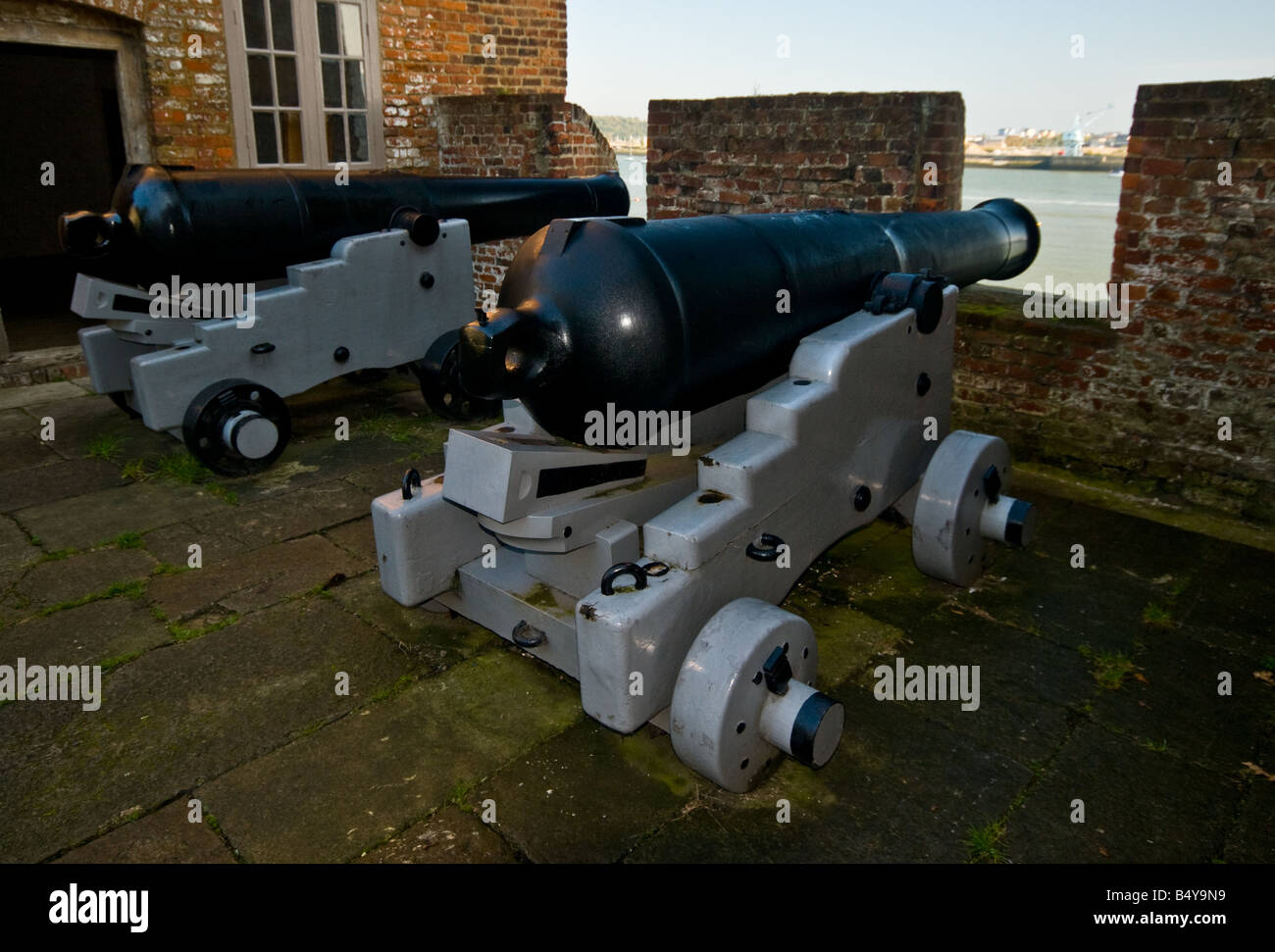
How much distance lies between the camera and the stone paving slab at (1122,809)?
6.63ft

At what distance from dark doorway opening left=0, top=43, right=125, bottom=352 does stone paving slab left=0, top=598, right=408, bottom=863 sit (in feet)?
32.1

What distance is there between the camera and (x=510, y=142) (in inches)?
287

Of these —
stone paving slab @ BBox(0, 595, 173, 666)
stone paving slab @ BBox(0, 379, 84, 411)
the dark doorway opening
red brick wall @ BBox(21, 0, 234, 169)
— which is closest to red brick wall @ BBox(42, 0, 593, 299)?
red brick wall @ BBox(21, 0, 234, 169)

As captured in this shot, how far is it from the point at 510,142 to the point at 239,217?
348cm

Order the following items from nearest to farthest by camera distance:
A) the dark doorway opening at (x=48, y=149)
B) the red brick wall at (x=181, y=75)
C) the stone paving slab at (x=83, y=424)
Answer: the stone paving slab at (x=83, y=424)
the red brick wall at (x=181, y=75)
the dark doorway opening at (x=48, y=149)

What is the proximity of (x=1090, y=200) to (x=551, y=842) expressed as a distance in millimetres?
27475

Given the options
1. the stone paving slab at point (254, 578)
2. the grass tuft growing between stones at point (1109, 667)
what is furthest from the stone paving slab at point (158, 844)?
the grass tuft growing between stones at point (1109, 667)

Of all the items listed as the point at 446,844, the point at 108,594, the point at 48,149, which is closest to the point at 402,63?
the point at 108,594

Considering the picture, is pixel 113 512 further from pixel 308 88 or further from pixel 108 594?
pixel 308 88

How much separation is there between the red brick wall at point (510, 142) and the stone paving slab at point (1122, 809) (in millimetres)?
5721

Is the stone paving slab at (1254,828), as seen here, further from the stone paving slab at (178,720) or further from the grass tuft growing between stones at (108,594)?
the grass tuft growing between stones at (108,594)

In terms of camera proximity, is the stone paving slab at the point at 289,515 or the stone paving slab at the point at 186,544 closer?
the stone paving slab at the point at 186,544
